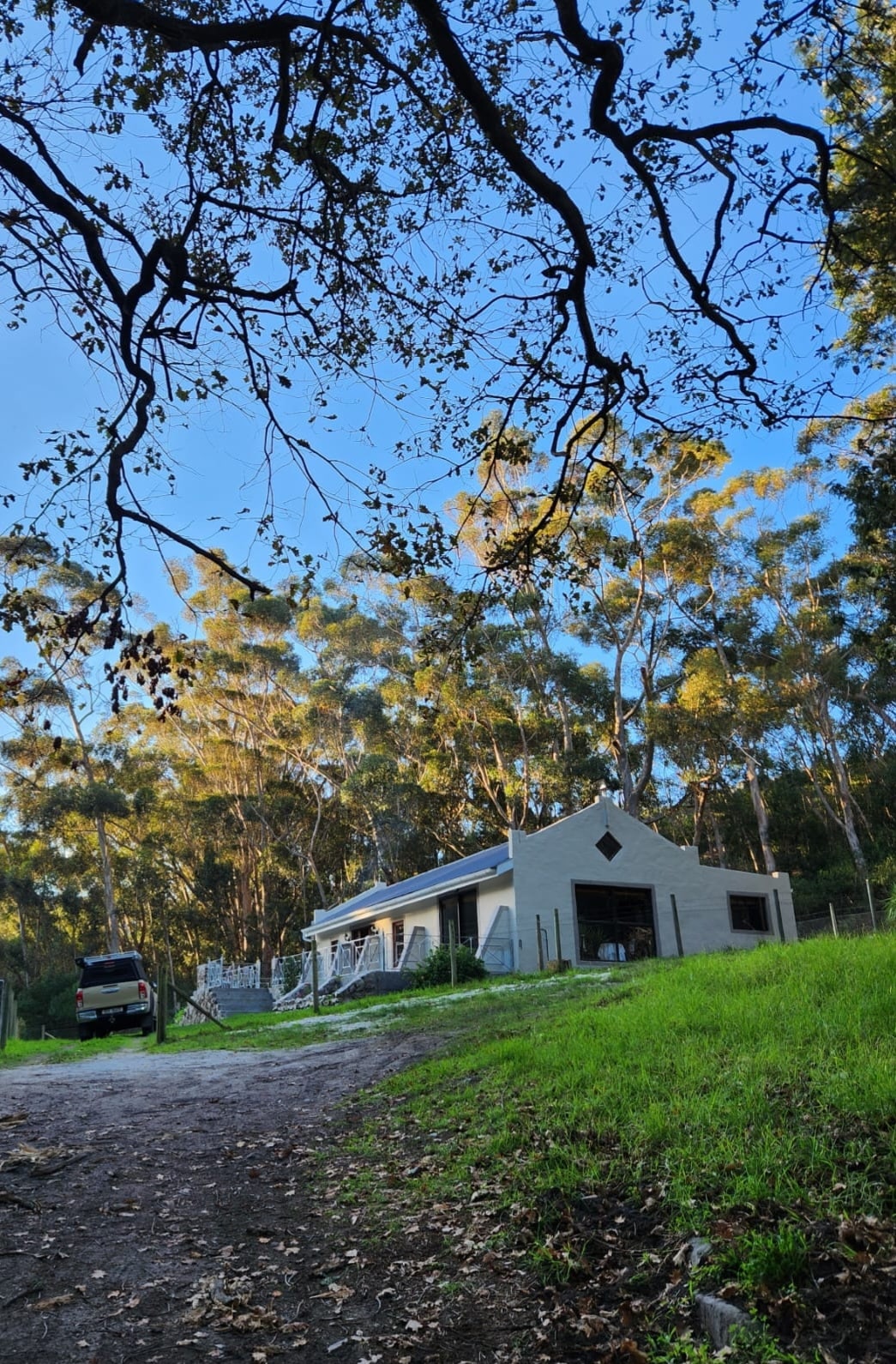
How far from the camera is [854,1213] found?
380 cm

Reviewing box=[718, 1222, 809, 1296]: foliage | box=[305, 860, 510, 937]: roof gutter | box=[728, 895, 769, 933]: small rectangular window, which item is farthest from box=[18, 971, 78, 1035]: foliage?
box=[718, 1222, 809, 1296]: foliage

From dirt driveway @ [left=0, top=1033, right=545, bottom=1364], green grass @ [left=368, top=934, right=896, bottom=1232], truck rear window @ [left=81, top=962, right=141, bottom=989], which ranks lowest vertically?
dirt driveway @ [left=0, top=1033, right=545, bottom=1364]

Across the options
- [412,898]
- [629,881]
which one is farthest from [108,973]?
[629,881]

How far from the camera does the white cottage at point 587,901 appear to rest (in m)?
22.7

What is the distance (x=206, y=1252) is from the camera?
4.92 meters

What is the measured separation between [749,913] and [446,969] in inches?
400

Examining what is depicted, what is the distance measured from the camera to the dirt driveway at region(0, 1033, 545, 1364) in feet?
12.8

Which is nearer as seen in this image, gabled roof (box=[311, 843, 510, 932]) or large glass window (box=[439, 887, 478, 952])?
gabled roof (box=[311, 843, 510, 932])

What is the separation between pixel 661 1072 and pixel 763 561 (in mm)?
30802

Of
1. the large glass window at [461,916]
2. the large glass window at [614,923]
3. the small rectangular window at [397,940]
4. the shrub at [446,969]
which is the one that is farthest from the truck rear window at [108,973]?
the large glass window at [614,923]

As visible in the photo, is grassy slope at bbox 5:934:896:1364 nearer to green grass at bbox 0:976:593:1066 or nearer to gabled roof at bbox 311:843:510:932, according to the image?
green grass at bbox 0:976:593:1066

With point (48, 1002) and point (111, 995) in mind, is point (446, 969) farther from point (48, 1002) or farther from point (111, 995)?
point (48, 1002)

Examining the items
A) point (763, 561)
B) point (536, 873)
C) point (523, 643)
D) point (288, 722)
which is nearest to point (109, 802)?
point (288, 722)

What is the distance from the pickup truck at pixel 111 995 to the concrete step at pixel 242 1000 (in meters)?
9.65
